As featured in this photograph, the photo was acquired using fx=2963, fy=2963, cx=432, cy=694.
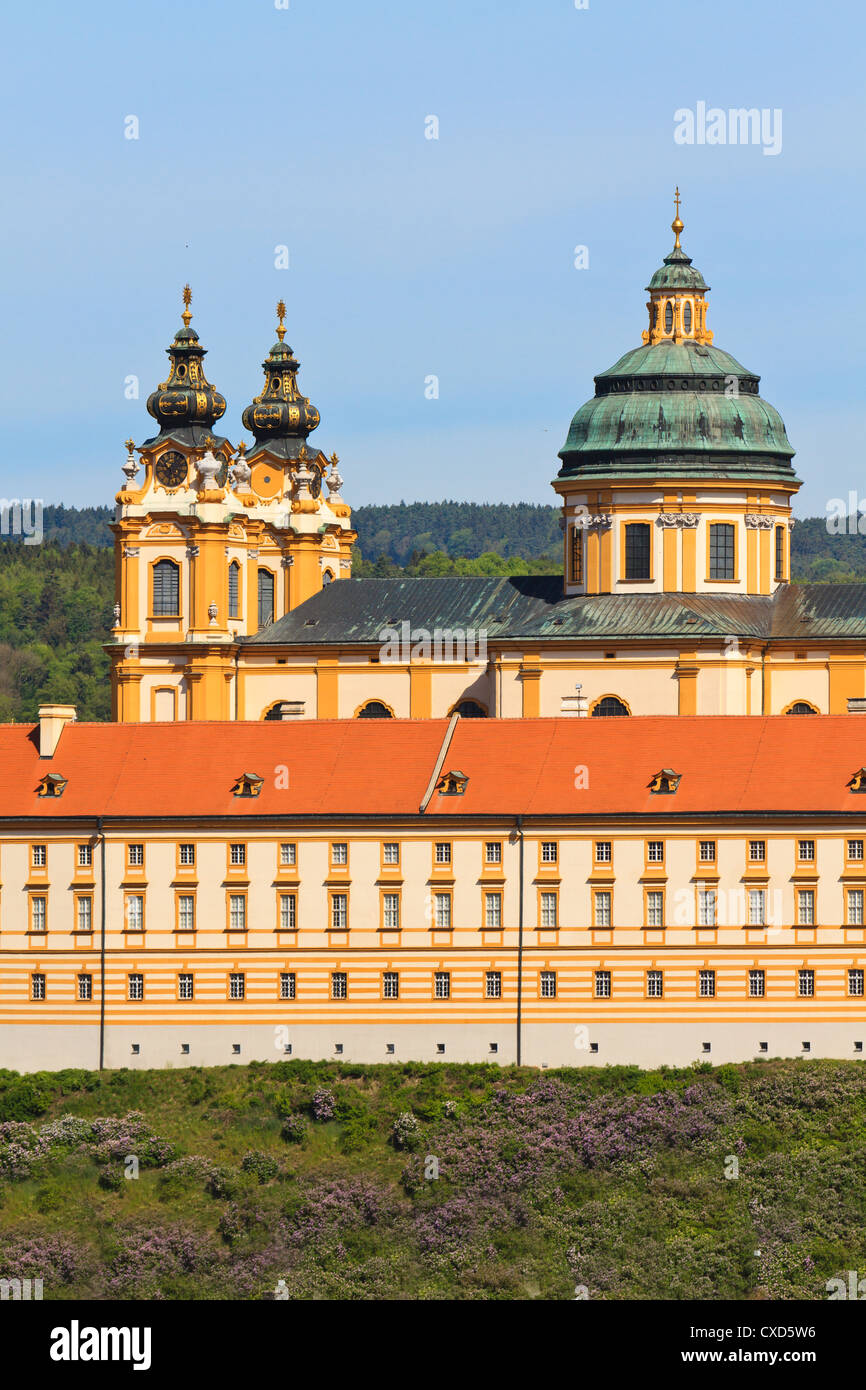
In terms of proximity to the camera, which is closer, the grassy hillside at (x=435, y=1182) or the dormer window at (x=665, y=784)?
the grassy hillside at (x=435, y=1182)

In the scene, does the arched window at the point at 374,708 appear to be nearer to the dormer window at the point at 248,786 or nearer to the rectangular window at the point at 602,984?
the dormer window at the point at 248,786

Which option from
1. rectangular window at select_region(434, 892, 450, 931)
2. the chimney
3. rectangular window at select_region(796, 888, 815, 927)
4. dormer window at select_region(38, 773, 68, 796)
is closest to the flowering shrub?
rectangular window at select_region(434, 892, 450, 931)

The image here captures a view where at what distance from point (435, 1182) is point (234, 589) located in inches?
1726

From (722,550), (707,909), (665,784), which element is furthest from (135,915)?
(722,550)

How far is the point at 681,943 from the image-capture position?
7588 centimetres

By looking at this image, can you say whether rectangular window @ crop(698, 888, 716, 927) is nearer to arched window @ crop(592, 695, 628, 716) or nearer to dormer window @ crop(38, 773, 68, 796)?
dormer window @ crop(38, 773, 68, 796)

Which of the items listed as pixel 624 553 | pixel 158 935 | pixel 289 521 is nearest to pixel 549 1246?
pixel 158 935

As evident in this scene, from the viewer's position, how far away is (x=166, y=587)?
111 meters

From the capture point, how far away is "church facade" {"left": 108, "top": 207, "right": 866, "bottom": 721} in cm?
10044

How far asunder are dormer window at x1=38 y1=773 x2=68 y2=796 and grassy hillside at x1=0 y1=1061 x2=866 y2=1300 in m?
8.76

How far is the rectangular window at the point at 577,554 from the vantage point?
10494 centimetres

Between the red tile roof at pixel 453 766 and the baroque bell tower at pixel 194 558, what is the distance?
73.5 feet

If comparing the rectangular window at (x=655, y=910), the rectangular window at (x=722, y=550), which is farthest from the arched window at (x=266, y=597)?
the rectangular window at (x=655, y=910)
